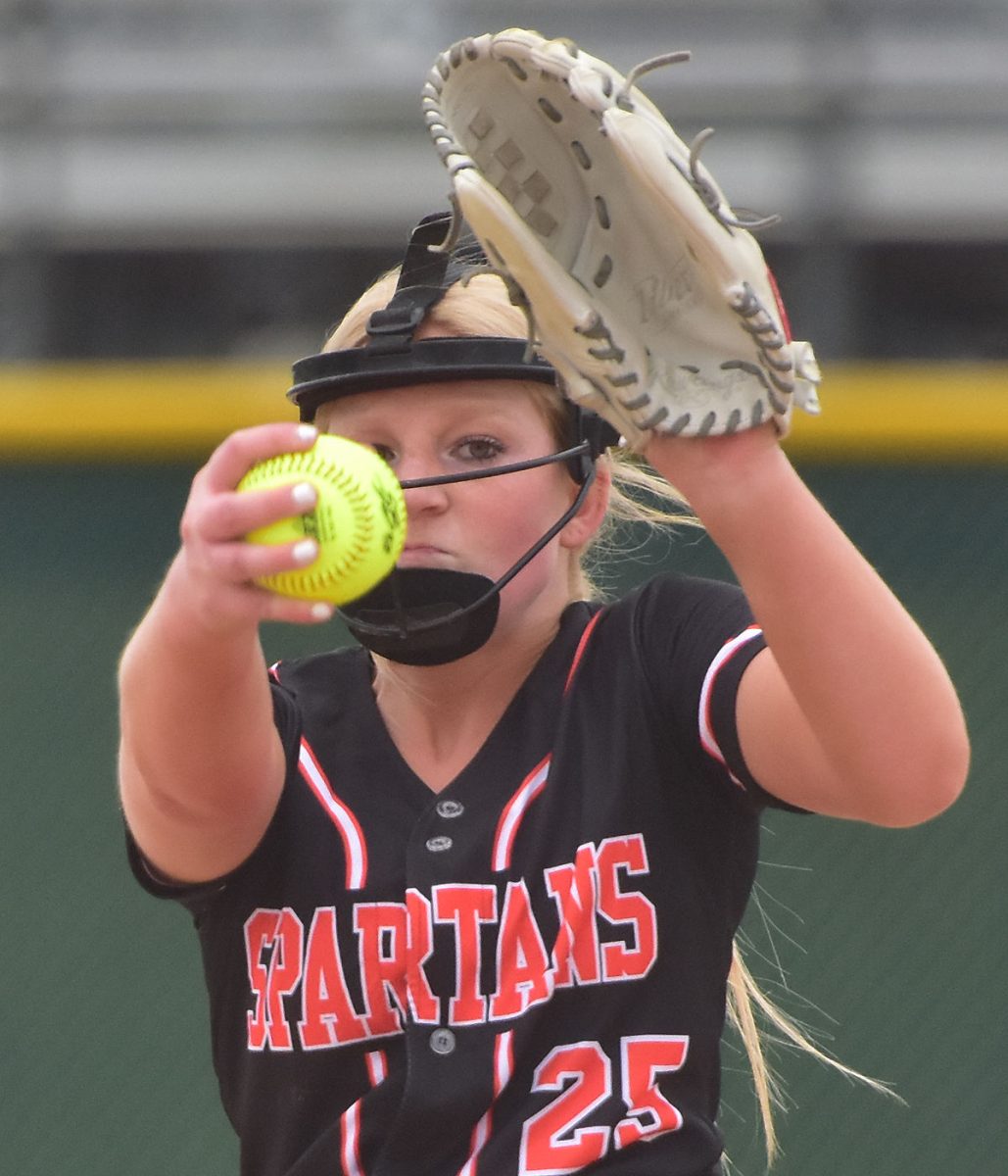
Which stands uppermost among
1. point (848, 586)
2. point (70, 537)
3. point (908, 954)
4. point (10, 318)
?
point (10, 318)

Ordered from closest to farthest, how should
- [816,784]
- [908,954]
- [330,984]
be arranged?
[816,784], [330,984], [908,954]

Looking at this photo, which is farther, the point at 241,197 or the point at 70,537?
the point at 241,197

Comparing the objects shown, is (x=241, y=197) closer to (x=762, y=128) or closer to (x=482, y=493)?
(x=762, y=128)

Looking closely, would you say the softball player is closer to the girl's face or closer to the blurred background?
the girl's face

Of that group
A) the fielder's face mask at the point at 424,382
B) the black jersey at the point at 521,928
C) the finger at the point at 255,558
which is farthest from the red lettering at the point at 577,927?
the finger at the point at 255,558

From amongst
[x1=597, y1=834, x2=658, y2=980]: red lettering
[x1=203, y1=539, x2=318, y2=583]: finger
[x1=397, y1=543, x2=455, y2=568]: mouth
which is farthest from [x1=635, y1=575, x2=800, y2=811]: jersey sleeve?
[x1=203, y1=539, x2=318, y2=583]: finger

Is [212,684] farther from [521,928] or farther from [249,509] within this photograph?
[521,928]

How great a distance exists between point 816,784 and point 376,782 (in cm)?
45

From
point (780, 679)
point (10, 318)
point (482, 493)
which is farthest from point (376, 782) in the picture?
point (10, 318)

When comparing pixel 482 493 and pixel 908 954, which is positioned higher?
pixel 482 493

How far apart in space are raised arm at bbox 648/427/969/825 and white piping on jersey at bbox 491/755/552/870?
0.33 m

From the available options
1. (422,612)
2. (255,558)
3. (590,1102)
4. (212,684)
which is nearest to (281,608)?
(255,558)

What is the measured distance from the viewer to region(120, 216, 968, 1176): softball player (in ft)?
4.79

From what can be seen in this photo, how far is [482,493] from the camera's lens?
61.6 inches
